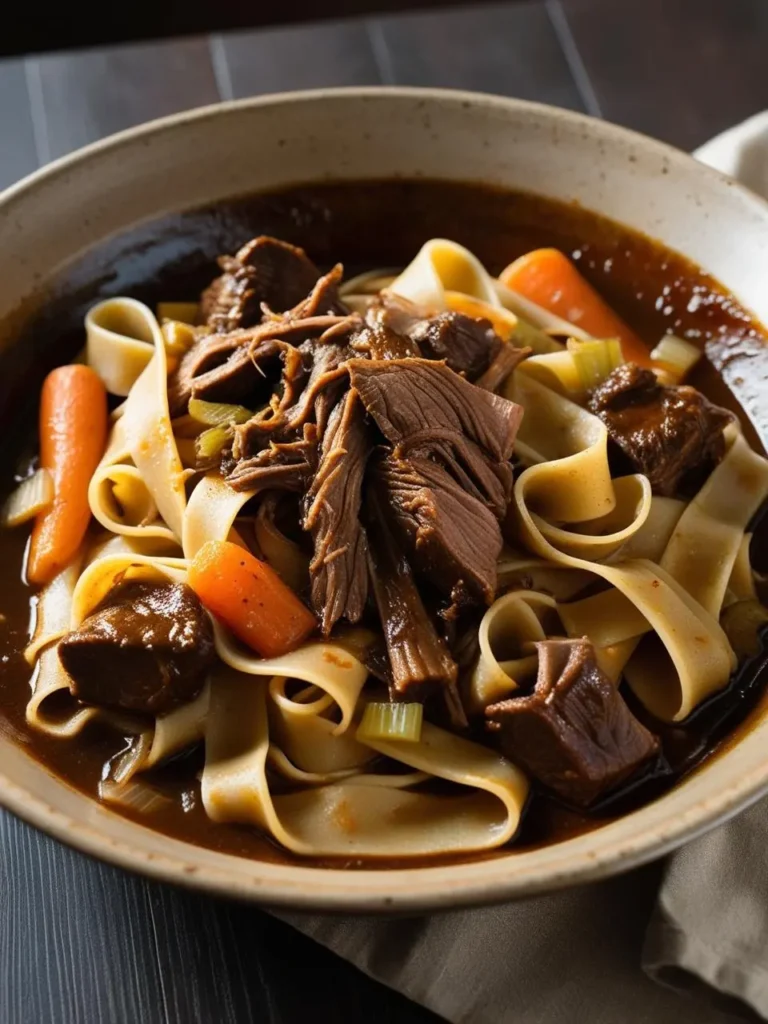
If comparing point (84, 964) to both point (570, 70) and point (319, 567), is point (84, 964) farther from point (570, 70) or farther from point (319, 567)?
point (570, 70)

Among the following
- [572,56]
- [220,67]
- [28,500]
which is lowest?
[28,500]

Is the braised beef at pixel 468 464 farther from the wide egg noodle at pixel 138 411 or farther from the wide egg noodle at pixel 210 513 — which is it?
the wide egg noodle at pixel 138 411

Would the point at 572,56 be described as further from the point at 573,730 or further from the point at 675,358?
the point at 573,730

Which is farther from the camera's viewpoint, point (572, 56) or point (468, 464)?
point (572, 56)

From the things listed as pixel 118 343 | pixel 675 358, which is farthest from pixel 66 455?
pixel 675 358

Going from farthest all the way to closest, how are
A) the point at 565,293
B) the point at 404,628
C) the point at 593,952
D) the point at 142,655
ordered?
the point at 565,293
the point at 404,628
the point at 142,655
the point at 593,952

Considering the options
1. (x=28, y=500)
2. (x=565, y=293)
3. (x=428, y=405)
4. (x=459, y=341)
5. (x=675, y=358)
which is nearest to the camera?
(x=428, y=405)
